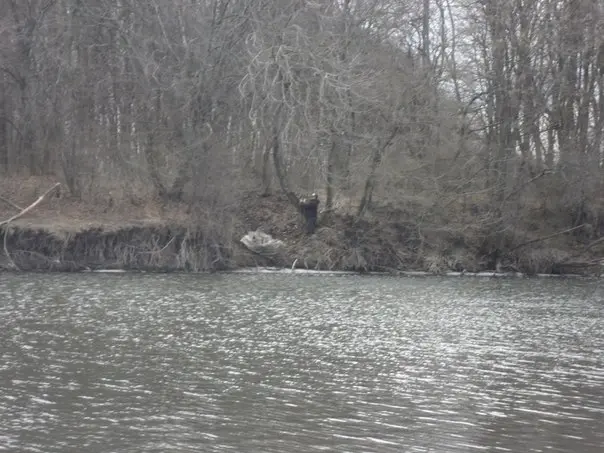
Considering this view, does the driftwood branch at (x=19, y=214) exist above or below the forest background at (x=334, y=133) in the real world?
below

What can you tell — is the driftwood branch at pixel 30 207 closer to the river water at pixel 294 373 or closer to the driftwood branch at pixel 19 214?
the driftwood branch at pixel 19 214

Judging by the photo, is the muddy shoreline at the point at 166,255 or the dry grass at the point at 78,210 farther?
the dry grass at the point at 78,210

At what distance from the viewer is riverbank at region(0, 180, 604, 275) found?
99.1ft

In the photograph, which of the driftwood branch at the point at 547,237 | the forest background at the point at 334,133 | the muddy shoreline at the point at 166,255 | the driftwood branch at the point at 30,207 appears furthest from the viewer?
the driftwood branch at the point at 547,237

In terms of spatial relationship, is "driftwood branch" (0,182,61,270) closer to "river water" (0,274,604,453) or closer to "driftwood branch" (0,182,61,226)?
"driftwood branch" (0,182,61,226)

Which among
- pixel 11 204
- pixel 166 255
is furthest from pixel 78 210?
pixel 166 255

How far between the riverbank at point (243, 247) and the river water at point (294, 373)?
714 centimetres

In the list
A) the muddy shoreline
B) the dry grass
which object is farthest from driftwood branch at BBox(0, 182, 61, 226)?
the muddy shoreline

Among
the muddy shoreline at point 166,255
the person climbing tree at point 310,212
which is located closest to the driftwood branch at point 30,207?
the muddy shoreline at point 166,255

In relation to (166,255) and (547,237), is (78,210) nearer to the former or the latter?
(166,255)

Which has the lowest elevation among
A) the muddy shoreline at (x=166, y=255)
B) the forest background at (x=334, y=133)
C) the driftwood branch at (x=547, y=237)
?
the muddy shoreline at (x=166, y=255)

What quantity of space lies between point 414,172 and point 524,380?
2287 centimetres

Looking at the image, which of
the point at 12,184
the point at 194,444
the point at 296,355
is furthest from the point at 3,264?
the point at 194,444

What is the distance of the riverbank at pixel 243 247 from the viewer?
30.2 metres
